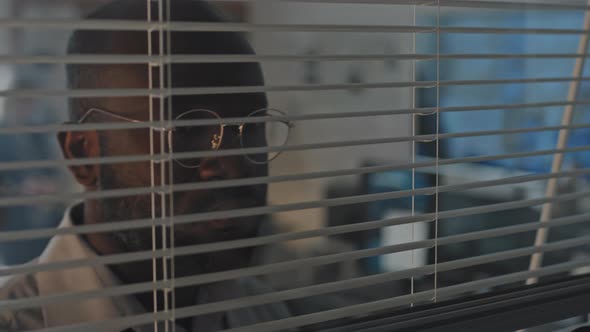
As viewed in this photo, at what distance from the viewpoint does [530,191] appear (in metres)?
1.88

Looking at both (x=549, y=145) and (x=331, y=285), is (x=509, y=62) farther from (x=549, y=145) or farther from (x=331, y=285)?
(x=331, y=285)

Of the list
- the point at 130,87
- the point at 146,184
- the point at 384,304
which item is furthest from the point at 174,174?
the point at 384,304

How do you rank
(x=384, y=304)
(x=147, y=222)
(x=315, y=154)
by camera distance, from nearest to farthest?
1. (x=147, y=222)
2. (x=384, y=304)
3. (x=315, y=154)

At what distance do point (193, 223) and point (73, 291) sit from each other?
21 cm

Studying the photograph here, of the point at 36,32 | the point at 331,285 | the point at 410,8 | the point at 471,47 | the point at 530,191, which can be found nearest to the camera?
the point at 36,32

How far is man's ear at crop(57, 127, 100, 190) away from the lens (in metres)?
1.05

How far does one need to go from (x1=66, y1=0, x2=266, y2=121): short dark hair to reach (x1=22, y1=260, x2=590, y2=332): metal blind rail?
287mm

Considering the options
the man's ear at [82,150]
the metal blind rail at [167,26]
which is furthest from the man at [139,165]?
the metal blind rail at [167,26]

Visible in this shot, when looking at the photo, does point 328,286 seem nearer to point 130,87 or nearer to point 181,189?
point 181,189

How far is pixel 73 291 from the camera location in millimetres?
1029

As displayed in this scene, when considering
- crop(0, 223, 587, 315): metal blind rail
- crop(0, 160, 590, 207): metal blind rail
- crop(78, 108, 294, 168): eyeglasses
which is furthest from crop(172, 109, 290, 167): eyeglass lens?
crop(0, 223, 587, 315): metal blind rail

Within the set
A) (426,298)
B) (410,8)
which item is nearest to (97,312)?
(426,298)

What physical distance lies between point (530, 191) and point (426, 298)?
809mm

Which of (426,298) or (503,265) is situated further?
(503,265)
